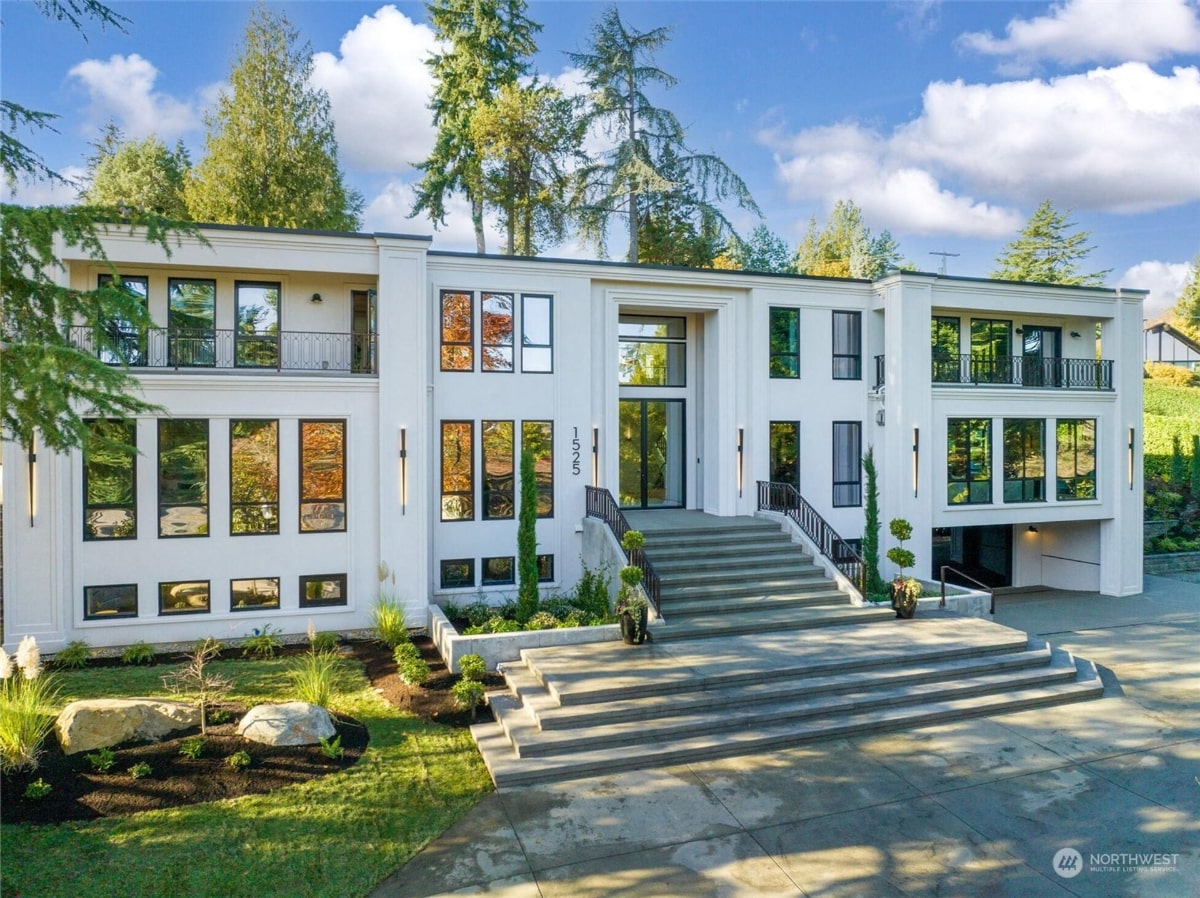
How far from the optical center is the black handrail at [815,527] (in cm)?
1267

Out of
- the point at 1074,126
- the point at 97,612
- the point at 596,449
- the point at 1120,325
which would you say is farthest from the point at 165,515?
the point at 1074,126

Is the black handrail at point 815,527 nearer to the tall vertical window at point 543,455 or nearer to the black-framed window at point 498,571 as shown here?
the tall vertical window at point 543,455

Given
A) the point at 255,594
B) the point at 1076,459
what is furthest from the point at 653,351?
the point at 1076,459

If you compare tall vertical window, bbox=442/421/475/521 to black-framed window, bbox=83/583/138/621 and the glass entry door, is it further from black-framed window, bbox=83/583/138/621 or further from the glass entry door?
black-framed window, bbox=83/583/138/621

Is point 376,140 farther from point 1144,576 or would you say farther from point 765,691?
point 1144,576

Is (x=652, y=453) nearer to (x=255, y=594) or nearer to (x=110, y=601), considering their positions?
(x=255, y=594)

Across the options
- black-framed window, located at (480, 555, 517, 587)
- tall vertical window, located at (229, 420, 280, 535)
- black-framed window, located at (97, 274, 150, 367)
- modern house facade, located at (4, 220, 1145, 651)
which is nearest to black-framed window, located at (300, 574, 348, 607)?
modern house facade, located at (4, 220, 1145, 651)

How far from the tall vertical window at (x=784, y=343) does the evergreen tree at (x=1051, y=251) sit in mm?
31006

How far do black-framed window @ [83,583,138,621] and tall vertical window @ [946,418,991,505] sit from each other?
16479 mm

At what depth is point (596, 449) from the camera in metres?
14.3

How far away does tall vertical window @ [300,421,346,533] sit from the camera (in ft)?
40.3

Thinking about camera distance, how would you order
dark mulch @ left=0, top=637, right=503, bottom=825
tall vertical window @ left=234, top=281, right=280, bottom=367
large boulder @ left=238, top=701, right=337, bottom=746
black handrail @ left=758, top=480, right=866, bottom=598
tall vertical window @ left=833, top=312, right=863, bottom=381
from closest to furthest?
dark mulch @ left=0, top=637, right=503, bottom=825 → large boulder @ left=238, top=701, right=337, bottom=746 → black handrail @ left=758, top=480, right=866, bottom=598 → tall vertical window @ left=234, top=281, right=280, bottom=367 → tall vertical window @ left=833, top=312, right=863, bottom=381

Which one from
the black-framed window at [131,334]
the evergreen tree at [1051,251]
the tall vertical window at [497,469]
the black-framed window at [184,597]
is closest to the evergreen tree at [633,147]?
the tall vertical window at [497,469]

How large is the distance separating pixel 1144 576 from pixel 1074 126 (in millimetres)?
12088
